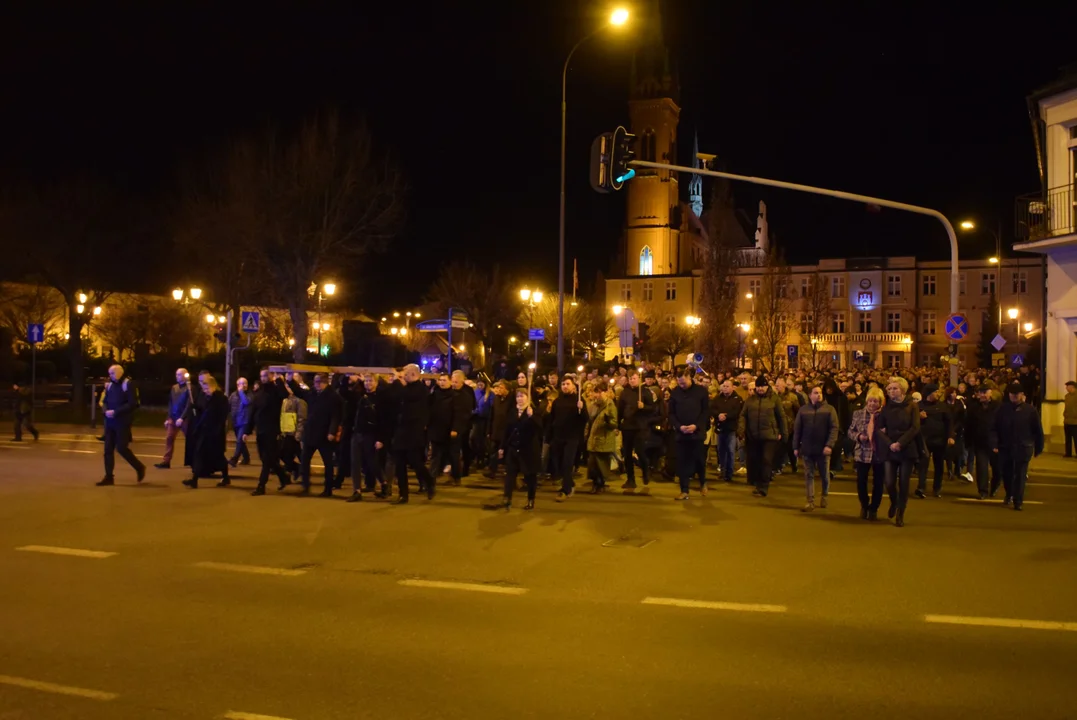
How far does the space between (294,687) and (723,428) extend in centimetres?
1148

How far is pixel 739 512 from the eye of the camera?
500 inches

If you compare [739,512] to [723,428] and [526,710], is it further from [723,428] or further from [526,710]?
[526,710]

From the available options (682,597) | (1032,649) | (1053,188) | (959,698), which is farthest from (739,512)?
(1053,188)

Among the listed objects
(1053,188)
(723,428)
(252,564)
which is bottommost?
(252,564)

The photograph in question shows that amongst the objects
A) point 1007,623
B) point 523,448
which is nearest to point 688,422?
point 523,448

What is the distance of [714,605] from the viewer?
7648 millimetres

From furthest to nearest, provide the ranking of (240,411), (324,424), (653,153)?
(653,153) < (240,411) < (324,424)

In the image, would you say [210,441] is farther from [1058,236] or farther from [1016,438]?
[1058,236]

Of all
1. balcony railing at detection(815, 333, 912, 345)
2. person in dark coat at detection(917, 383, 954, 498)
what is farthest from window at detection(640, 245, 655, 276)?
person in dark coat at detection(917, 383, 954, 498)

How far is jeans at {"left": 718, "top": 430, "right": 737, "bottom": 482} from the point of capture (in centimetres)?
1634

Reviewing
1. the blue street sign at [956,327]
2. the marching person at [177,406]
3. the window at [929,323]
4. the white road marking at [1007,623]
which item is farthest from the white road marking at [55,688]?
the window at [929,323]

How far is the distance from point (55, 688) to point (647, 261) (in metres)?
92.0

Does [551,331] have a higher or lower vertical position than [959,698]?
higher

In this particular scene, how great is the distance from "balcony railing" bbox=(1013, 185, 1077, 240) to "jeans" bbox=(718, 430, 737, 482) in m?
12.0
